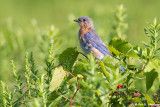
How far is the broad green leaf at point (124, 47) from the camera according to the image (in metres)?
2.46

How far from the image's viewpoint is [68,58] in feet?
8.45

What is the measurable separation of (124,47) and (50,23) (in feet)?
30.3

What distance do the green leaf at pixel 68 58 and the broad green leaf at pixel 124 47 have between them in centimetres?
32

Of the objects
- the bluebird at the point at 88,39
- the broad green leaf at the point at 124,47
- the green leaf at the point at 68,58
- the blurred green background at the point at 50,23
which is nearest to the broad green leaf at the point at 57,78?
the green leaf at the point at 68,58

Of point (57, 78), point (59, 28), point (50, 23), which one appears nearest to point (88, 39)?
point (57, 78)

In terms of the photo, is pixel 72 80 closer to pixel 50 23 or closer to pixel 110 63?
pixel 110 63

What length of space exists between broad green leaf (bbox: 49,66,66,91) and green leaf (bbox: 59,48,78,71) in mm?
93

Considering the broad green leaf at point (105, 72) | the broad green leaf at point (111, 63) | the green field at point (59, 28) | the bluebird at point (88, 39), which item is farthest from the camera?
the bluebird at point (88, 39)

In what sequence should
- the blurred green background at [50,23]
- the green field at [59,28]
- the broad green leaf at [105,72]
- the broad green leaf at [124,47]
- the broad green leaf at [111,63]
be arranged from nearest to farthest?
the broad green leaf at [105,72] < the broad green leaf at [111,63] < the broad green leaf at [124,47] < the green field at [59,28] < the blurred green background at [50,23]

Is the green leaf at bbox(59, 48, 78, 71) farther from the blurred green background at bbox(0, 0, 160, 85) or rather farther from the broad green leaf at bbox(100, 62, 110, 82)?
the blurred green background at bbox(0, 0, 160, 85)

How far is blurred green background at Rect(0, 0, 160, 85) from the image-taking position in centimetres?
520

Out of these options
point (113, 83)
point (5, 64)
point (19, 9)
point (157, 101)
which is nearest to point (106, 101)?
point (113, 83)

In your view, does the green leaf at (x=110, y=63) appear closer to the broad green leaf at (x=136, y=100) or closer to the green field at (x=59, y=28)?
the green field at (x=59, y=28)

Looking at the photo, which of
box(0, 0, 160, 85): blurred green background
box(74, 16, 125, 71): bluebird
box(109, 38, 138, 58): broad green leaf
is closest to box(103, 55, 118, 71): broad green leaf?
box(109, 38, 138, 58): broad green leaf
